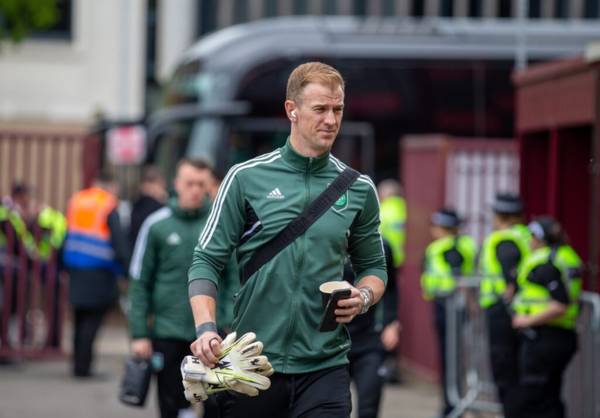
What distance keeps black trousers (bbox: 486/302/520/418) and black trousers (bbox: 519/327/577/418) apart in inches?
10.5

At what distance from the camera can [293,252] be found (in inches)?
219

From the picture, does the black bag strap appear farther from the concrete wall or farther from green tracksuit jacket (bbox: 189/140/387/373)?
the concrete wall

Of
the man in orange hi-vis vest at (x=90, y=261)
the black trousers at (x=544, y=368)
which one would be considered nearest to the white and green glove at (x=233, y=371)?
the black trousers at (x=544, y=368)

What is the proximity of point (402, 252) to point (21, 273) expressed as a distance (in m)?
3.89

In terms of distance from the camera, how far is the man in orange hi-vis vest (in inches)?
560

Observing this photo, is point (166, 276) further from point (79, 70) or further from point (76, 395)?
point (79, 70)

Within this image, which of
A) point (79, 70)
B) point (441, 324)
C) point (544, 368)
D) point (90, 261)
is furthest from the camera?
point (79, 70)

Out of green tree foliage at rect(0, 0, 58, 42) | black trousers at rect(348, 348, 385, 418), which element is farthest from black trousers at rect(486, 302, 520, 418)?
green tree foliage at rect(0, 0, 58, 42)

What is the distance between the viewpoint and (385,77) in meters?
17.9

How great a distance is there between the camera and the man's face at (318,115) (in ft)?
18.1

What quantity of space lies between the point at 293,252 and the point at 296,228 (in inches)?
3.5

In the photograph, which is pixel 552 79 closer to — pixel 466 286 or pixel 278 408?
pixel 466 286

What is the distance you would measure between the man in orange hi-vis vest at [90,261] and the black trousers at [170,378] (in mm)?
5740

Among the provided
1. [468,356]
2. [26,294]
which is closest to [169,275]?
[468,356]
